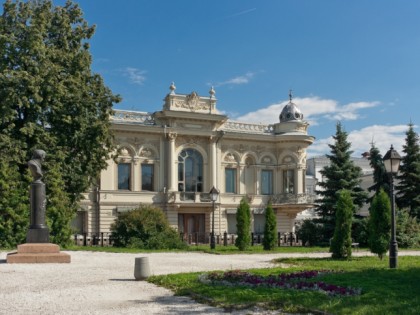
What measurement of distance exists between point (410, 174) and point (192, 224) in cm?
1685

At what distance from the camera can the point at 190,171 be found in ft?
149

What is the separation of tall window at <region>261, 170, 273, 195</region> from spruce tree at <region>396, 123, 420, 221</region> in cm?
1007

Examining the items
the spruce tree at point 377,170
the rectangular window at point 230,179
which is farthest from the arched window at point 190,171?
the spruce tree at point 377,170

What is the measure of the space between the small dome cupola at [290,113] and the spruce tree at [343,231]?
1026 inches

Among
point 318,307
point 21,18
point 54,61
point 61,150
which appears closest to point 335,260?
point 318,307

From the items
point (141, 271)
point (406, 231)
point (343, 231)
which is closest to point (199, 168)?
point (406, 231)

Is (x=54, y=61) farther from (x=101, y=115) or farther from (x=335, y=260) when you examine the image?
(x=335, y=260)

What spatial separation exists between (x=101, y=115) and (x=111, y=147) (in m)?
1.93

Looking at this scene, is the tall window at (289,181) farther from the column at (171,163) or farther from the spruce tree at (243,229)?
the spruce tree at (243,229)

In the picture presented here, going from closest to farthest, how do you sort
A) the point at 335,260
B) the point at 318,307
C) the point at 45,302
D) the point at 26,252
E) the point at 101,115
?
the point at 318,307, the point at 45,302, the point at 26,252, the point at 335,260, the point at 101,115

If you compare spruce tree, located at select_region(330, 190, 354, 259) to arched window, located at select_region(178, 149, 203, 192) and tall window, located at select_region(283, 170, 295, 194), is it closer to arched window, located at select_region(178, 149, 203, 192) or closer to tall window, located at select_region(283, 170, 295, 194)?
arched window, located at select_region(178, 149, 203, 192)

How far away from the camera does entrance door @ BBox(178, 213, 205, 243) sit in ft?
145

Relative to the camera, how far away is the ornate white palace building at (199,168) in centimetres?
4253

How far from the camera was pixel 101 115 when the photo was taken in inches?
1303
